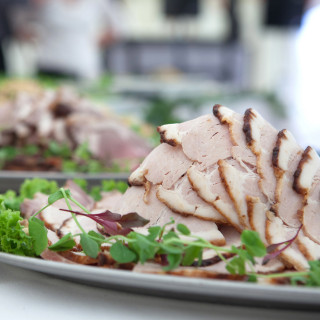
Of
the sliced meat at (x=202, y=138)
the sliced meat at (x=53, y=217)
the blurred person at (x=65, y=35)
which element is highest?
the blurred person at (x=65, y=35)

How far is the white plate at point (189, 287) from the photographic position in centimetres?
73

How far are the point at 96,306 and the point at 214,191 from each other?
0.30 meters

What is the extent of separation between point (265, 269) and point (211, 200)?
161mm

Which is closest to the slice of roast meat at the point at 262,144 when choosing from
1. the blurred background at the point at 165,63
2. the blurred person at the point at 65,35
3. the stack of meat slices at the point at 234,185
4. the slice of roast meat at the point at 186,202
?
the stack of meat slices at the point at 234,185

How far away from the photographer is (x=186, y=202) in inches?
37.6

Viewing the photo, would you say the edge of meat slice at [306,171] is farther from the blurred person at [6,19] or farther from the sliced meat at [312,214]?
the blurred person at [6,19]

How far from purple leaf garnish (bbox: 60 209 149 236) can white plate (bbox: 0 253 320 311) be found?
0.35 ft

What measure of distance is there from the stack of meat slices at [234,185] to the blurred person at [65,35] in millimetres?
5012

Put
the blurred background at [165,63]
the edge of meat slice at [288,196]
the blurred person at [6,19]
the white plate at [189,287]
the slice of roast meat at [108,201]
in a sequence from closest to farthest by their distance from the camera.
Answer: the white plate at [189,287]
the edge of meat slice at [288,196]
the slice of roast meat at [108,201]
the blurred background at [165,63]
the blurred person at [6,19]

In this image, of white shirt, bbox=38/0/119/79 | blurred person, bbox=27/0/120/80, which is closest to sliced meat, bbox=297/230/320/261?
blurred person, bbox=27/0/120/80

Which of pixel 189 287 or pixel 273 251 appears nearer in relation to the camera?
pixel 189 287

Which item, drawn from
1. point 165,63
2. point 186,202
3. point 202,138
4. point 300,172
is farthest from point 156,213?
point 165,63

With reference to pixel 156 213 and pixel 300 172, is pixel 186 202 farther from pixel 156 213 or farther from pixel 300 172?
pixel 300 172

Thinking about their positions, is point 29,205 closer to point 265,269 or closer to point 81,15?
point 265,269
